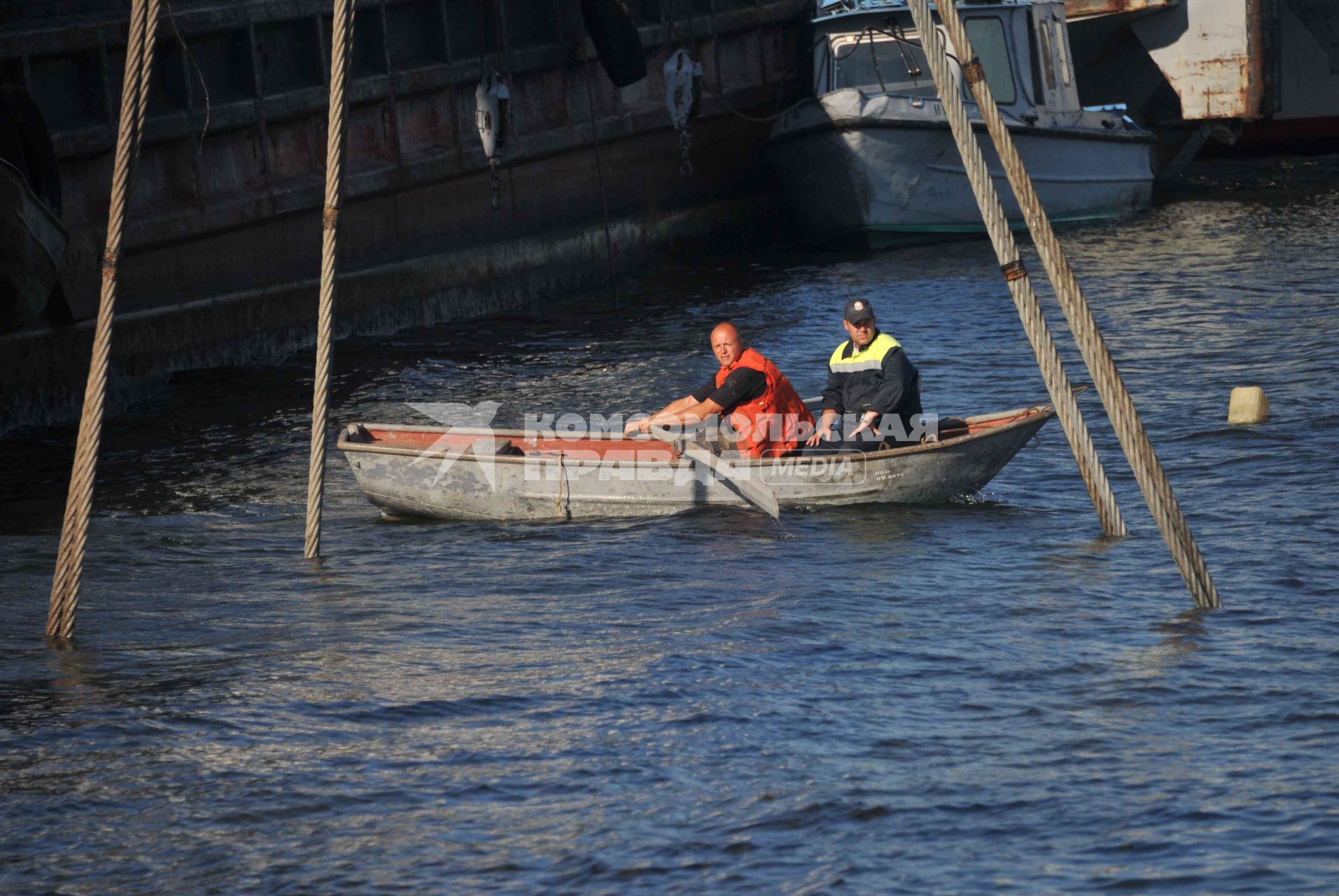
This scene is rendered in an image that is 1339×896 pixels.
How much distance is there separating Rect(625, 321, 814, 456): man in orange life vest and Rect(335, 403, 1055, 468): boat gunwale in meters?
0.32

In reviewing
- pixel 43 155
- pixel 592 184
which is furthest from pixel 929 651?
pixel 592 184

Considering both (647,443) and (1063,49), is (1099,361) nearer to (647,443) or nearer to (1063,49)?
(647,443)

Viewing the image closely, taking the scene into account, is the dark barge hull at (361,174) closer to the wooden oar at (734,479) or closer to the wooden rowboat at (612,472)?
the wooden rowboat at (612,472)

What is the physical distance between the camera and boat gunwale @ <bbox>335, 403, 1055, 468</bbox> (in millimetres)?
10398

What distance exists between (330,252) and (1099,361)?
4.44m

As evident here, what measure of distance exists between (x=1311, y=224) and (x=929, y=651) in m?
16.2

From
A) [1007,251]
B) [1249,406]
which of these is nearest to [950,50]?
[1249,406]

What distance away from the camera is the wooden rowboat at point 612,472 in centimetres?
1056

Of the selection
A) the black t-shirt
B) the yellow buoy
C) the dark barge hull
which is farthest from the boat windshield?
the black t-shirt

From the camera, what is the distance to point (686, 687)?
7.55 meters

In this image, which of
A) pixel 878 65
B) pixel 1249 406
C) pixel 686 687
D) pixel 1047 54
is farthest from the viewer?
pixel 1047 54

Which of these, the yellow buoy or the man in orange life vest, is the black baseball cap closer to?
the man in orange life vest

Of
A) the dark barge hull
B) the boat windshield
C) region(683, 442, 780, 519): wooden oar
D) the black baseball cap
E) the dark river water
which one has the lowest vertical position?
the dark river water

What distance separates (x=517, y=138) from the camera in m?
19.9
